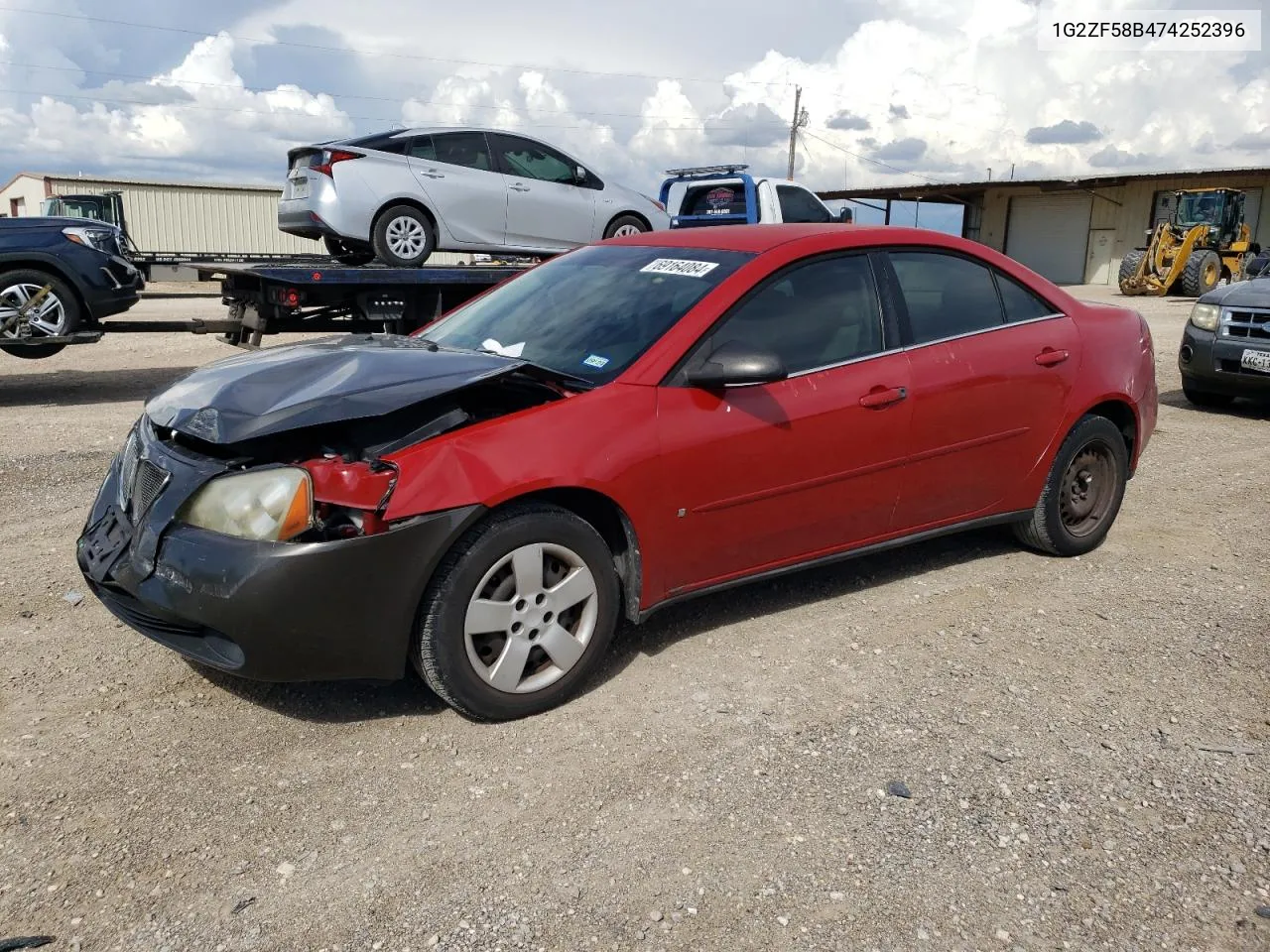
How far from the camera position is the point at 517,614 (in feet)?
10.9

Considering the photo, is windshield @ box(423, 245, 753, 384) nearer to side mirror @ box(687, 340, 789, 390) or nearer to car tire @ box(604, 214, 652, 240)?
side mirror @ box(687, 340, 789, 390)

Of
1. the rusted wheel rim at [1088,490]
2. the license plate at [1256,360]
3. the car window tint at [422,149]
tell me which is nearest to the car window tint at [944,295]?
the rusted wheel rim at [1088,490]

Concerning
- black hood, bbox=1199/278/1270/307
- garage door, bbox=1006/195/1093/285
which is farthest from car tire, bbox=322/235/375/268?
garage door, bbox=1006/195/1093/285

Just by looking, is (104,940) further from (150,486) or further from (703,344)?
(703,344)

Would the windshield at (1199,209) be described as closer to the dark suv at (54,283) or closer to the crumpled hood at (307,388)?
the dark suv at (54,283)

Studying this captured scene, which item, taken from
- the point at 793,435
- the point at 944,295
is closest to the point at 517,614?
the point at 793,435

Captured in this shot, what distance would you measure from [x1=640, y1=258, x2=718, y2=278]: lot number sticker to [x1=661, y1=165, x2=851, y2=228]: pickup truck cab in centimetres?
1026

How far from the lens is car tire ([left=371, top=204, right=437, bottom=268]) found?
9.97 m

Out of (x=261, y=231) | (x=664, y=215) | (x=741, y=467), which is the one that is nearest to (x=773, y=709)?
(x=741, y=467)

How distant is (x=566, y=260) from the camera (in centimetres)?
470

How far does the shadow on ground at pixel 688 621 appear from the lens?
3.52 m

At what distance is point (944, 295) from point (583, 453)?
6.37 ft

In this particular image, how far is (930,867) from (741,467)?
1.51 meters

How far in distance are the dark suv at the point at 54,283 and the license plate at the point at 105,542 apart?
6.25 meters
